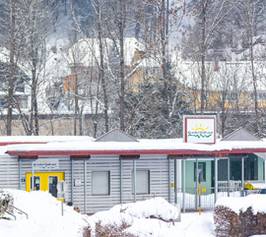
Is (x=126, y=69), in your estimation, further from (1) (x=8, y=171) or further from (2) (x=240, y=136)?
(1) (x=8, y=171)

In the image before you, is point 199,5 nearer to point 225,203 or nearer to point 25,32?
point 25,32

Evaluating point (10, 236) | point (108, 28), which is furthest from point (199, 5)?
point (10, 236)

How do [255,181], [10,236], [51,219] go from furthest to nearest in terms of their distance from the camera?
[255,181] → [51,219] → [10,236]

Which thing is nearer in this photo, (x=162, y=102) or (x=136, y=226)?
(x=136, y=226)

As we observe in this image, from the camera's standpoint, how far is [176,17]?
53438 mm

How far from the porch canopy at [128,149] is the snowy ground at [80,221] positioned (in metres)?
4.00

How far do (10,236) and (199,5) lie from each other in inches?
1427

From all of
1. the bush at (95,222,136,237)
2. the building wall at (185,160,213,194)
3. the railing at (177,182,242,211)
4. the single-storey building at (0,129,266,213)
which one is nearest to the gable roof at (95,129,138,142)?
the single-storey building at (0,129,266,213)

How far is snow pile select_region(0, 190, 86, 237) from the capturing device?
72.8 feet

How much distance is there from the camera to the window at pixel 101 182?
36.1 metres

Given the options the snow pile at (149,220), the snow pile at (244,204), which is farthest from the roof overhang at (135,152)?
the snow pile at (244,204)

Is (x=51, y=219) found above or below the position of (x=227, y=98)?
below

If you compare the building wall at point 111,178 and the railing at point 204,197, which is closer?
the building wall at point 111,178

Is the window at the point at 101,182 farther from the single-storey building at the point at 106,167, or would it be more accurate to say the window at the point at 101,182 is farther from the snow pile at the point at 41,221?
the snow pile at the point at 41,221
